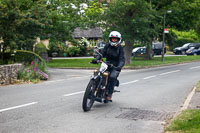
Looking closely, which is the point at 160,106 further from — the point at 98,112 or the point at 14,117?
the point at 14,117

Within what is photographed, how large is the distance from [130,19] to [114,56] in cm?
2008

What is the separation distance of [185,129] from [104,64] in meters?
3.13

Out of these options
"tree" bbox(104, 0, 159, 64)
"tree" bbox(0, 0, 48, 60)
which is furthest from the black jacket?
"tree" bbox(104, 0, 159, 64)

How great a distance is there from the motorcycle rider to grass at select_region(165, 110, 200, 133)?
2.23 meters

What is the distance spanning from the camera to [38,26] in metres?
18.3

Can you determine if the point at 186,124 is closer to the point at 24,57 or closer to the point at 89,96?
the point at 89,96

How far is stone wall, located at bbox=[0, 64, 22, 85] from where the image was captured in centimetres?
1415

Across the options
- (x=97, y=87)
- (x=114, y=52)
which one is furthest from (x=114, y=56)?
(x=97, y=87)

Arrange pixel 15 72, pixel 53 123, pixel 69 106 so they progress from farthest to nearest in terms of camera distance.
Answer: pixel 15 72 → pixel 69 106 → pixel 53 123

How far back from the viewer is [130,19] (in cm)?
2862

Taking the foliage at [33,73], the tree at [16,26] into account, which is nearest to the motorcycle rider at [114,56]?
the foliage at [33,73]

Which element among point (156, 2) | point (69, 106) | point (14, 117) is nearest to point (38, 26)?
point (69, 106)

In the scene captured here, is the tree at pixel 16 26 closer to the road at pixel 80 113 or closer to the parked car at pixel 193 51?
the road at pixel 80 113

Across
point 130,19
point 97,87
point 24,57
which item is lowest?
point 97,87
